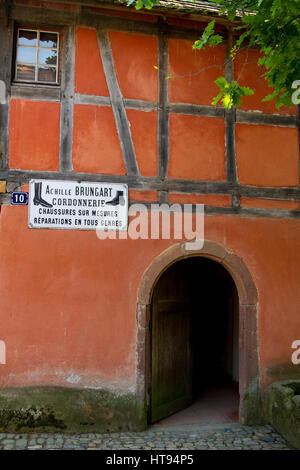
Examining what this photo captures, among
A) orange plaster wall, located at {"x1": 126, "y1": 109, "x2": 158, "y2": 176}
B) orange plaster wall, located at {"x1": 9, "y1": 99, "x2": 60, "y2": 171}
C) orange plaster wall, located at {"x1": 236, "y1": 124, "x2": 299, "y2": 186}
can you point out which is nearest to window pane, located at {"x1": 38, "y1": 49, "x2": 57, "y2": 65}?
orange plaster wall, located at {"x1": 9, "y1": 99, "x2": 60, "y2": 171}

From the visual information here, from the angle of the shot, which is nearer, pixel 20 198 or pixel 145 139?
pixel 20 198

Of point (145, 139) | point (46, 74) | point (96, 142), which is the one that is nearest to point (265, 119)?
point (145, 139)

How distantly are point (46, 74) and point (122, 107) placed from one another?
1.12 metres

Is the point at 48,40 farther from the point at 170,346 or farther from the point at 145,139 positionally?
the point at 170,346

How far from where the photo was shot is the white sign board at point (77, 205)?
5727 millimetres

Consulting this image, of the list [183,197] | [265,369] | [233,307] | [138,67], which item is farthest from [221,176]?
[233,307]

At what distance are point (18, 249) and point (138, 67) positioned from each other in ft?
9.77

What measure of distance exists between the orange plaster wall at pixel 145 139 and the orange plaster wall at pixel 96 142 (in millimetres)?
248

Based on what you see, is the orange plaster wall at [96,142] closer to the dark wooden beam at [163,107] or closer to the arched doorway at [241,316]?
the dark wooden beam at [163,107]

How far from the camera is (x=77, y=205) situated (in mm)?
5820

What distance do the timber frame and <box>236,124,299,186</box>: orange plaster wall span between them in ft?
0.31

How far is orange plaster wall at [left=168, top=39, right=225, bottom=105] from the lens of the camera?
625 cm

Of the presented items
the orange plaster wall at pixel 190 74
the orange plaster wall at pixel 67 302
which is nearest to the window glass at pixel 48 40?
the orange plaster wall at pixel 190 74
